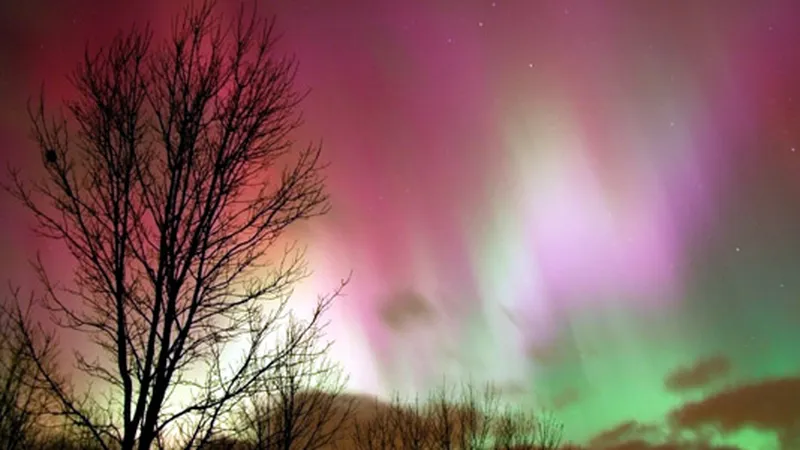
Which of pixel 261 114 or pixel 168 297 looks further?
pixel 261 114

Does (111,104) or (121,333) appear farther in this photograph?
(111,104)

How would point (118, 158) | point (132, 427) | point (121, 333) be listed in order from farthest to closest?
point (118, 158)
point (121, 333)
point (132, 427)

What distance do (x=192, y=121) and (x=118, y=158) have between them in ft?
2.51

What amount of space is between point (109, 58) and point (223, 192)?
69.7 inches

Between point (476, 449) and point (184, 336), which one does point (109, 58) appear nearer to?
point (184, 336)

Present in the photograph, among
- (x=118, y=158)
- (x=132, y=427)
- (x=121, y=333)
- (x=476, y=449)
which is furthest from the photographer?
(x=476, y=449)

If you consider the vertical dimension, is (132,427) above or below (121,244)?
below

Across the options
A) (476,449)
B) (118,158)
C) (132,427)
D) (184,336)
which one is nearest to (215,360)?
(184,336)

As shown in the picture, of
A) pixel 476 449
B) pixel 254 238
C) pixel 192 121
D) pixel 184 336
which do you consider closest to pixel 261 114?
pixel 192 121

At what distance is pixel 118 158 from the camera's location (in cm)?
602

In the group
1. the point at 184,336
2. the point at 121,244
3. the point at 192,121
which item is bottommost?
the point at 184,336

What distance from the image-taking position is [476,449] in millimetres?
30094

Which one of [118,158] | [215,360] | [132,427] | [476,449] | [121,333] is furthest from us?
[476,449]

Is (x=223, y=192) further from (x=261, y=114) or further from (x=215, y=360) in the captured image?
(x=215, y=360)
